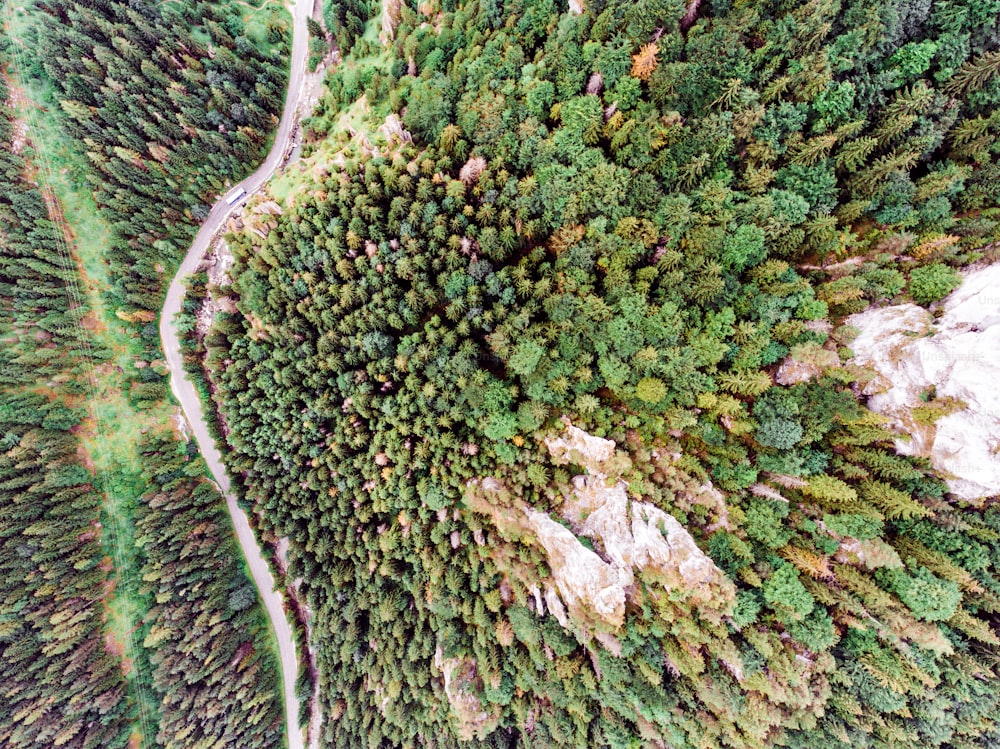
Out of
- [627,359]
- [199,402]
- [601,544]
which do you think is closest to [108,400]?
[199,402]

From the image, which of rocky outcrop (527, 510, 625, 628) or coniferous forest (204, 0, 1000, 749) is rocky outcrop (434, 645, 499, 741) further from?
rocky outcrop (527, 510, 625, 628)

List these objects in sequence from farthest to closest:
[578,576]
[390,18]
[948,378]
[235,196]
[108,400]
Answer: [235,196], [108,400], [390,18], [578,576], [948,378]

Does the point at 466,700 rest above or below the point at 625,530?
below

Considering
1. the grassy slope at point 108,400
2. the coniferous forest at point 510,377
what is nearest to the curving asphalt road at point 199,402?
the coniferous forest at point 510,377

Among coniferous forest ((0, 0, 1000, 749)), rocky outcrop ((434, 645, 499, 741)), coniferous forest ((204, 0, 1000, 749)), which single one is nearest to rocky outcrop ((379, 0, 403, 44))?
coniferous forest ((0, 0, 1000, 749))

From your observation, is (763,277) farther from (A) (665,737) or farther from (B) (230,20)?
(B) (230,20)

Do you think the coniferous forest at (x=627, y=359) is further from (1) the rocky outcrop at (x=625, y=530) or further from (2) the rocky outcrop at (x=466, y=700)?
(1) the rocky outcrop at (x=625, y=530)

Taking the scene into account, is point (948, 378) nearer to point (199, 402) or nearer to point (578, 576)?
point (578, 576)

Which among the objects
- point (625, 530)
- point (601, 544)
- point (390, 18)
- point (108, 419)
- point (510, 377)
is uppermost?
point (390, 18)
